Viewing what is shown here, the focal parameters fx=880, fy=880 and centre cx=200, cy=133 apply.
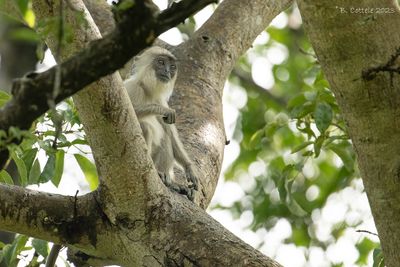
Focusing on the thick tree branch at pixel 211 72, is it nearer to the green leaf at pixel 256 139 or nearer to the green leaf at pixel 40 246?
the green leaf at pixel 256 139

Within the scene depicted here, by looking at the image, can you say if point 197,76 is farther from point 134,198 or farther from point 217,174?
point 134,198

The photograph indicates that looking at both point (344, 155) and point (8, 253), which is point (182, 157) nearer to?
point (344, 155)

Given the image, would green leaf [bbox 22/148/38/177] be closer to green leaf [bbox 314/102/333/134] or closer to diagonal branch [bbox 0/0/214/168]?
green leaf [bbox 314/102/333/134]

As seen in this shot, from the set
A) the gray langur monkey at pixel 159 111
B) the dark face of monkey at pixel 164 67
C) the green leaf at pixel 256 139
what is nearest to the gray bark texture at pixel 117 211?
the gray langur monkey at pixel 159 111

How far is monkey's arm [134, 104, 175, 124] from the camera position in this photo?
5695 millimetres

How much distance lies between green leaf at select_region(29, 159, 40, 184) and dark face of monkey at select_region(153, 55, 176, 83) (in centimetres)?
185

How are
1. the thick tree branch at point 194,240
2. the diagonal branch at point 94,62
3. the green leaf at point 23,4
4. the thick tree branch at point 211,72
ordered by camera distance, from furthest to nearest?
the thick tree branch at point 211,72, the thick tree branch at point 194,240, the green leaf at point 23,4, the diagonal branch at point 94,62

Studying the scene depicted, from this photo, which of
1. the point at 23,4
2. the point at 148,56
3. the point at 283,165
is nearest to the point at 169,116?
the point at 148,56

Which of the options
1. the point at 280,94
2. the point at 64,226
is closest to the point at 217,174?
the point at 64,226

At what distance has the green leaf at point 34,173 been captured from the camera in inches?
193

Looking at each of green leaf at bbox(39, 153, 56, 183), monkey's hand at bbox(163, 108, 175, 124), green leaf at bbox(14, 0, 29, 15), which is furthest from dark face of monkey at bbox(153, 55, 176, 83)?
green leaf at bbox(14, 0, 29, 15)

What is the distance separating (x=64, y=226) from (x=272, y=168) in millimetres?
5207

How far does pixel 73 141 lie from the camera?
191 inches

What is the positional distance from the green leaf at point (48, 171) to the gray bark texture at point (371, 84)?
1848 mm
